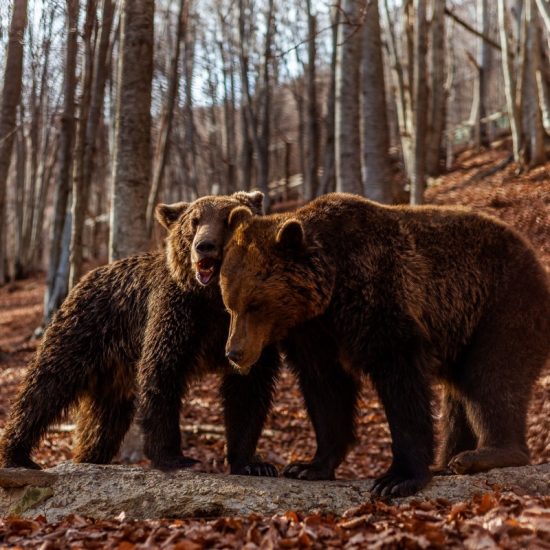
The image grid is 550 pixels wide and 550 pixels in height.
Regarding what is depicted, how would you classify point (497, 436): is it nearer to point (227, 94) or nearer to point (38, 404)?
point (38, 404)

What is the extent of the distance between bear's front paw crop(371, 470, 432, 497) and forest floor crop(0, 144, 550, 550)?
0.21 m

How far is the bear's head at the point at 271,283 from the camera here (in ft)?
16.6

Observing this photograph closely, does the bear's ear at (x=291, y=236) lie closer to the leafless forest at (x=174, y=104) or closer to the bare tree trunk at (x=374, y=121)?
the leafless forest at (x=174, y=104)

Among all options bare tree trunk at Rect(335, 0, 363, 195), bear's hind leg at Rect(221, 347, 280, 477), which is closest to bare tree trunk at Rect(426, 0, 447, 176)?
bare tree trunk at Rect(335, 0, 363, 195)

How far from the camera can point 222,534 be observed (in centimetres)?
412

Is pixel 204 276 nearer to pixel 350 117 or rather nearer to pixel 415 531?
pixel 415 531

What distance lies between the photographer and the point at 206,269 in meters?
5.62

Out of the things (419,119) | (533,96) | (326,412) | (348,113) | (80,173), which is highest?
(533,96)

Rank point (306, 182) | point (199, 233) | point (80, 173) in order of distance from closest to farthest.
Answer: point (199, 233)
point (80, 173)
point (306, 182)

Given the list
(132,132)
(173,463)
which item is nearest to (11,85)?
(132,132)

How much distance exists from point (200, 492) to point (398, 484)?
4.54 ft

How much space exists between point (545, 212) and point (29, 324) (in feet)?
49.4

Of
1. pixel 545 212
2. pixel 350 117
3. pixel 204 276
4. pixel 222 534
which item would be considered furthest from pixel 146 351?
pixel 545 212

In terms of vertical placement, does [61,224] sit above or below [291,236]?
above
